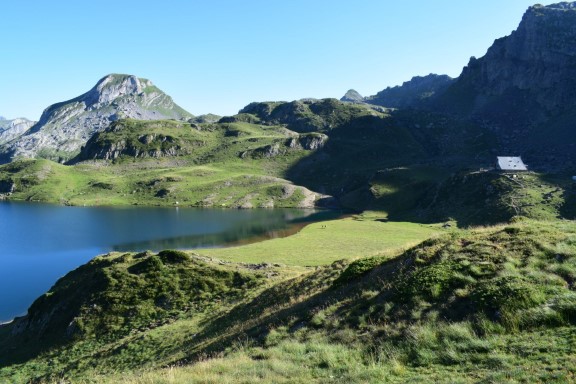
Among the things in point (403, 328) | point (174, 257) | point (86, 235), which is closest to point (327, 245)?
point (174, 257)

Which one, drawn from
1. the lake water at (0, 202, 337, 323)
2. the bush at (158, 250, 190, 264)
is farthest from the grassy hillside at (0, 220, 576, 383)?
the lake water at (0, 202, 337, 323)

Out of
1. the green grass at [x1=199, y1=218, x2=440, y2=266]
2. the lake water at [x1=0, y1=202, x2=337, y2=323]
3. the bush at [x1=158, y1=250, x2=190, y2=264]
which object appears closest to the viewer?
the bush at [x1=158, y1=250, x2=190, y2=264]

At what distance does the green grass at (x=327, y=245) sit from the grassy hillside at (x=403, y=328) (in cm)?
4008

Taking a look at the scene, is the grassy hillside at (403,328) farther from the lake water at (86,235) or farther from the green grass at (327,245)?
the lake water at (86,235)

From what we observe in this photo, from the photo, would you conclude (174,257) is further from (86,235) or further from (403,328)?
(86,235)

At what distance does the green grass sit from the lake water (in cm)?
2468

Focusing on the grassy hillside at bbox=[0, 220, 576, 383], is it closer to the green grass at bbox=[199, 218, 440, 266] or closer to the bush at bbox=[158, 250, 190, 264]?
the bush at bbox=[158, 250, 190, 264]

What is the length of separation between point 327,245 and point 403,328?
81.7 metres

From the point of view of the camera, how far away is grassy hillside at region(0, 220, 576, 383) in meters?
12.5

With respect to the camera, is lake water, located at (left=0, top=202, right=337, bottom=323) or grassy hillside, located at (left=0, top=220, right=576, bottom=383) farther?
lake water, located at (left=0, top=202, right=337, bottom=323)

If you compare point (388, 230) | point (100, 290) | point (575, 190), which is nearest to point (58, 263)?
point (100, 290)

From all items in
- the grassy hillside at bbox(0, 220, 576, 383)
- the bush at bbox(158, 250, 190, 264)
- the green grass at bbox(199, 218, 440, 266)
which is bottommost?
the green grass at bbox(199, 218, 440, 266)

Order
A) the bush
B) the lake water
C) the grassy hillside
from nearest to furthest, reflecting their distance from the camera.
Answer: the grassy hillside < the bush < the lake water

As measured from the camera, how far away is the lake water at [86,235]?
3329 inches
